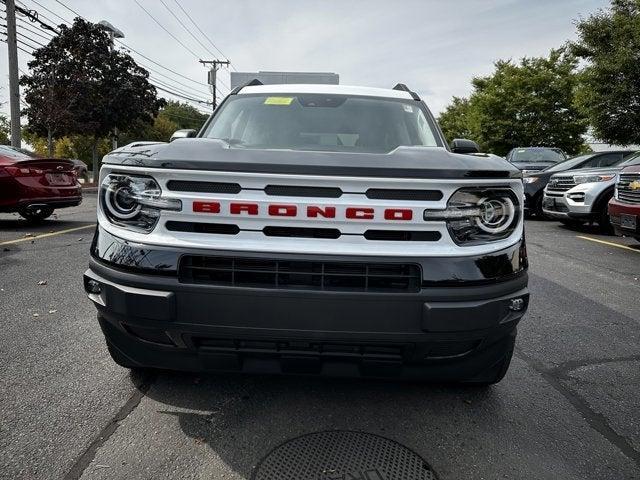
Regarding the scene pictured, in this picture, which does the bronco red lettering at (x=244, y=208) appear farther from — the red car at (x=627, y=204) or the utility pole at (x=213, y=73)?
the utility pole at (x=213, y=73)

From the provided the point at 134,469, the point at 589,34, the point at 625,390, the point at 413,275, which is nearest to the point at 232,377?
the point at 134,469

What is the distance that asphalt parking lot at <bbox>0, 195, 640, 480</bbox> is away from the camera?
2010mm

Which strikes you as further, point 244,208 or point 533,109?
point 533,109

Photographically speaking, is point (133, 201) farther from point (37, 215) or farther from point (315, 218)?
point (37, 215)

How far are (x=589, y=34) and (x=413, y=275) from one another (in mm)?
19694

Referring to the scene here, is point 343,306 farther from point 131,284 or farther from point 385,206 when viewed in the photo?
point 131,284

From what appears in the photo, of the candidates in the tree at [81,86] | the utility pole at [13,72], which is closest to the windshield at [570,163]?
the utility pole at [13,72]

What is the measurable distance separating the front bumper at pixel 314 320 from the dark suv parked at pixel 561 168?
8.92m

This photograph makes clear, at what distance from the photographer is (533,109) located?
29.3m

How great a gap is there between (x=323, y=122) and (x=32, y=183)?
670 centimetres

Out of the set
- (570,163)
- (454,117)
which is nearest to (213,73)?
(454,117)

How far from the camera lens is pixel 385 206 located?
1.93m

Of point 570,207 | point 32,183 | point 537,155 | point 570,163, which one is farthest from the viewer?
point 537,155

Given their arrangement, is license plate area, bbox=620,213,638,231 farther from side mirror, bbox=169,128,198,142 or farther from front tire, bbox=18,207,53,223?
front tire, bbox=18,207,53,223
